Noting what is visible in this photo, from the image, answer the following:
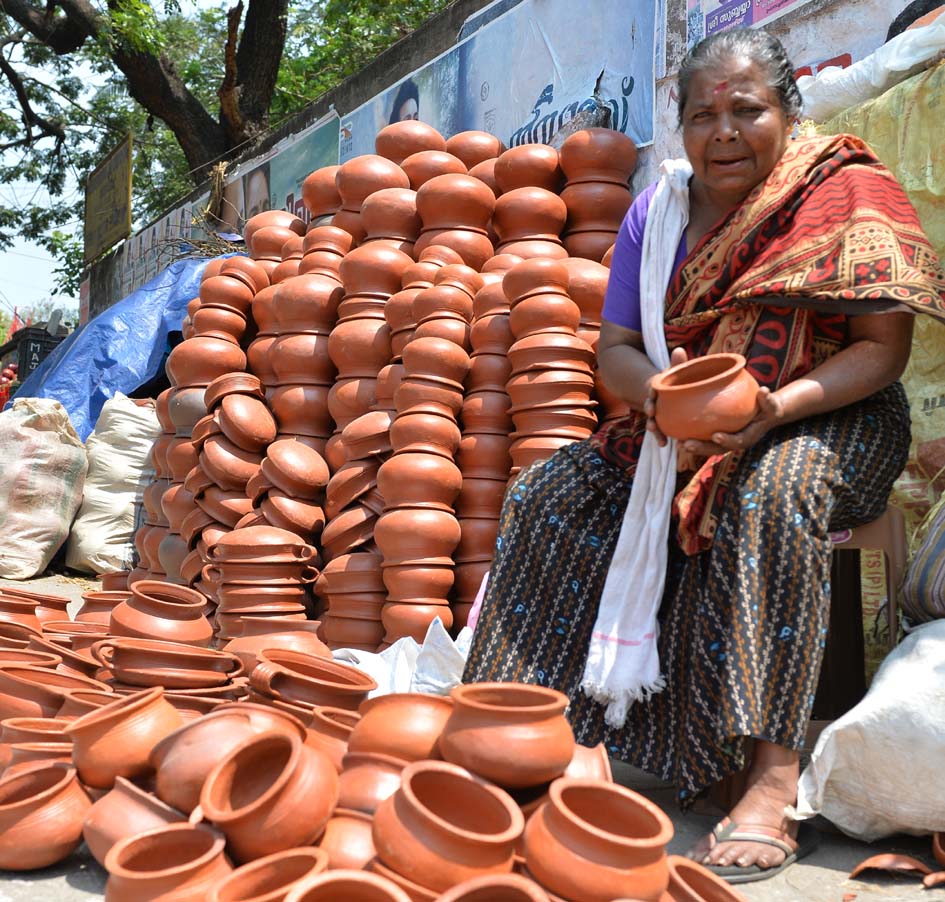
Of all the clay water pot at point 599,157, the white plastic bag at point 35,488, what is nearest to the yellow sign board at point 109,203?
the white plastic bag at point 35,488

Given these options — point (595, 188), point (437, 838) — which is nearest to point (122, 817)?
point (437, 838)

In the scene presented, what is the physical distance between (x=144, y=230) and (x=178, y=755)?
10.9 meters

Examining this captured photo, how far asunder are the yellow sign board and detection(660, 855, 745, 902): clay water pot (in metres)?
12.2

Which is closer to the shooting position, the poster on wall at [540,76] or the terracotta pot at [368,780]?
the terracotta pot at [368,780]

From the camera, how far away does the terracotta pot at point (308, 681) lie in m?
2.22

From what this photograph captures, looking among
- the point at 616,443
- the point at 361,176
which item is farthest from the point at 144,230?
the point at 616,443

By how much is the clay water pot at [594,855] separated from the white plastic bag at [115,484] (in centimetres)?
555

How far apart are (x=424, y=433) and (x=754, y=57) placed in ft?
5.24

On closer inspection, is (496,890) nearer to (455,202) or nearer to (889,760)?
(889,760)

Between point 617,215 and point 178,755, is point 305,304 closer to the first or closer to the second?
point 617,215

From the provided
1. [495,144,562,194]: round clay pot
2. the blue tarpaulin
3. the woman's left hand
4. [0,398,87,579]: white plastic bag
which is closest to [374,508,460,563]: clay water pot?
the woman's left hand

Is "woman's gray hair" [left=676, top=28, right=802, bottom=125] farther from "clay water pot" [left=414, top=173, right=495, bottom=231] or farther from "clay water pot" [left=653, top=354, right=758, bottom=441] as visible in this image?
"clay water pot" [left=414, top=173, right=495, bottom=231]

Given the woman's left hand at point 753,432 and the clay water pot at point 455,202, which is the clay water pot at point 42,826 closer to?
the woman's left hand at point 753,432

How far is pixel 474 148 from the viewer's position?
15.6ft
